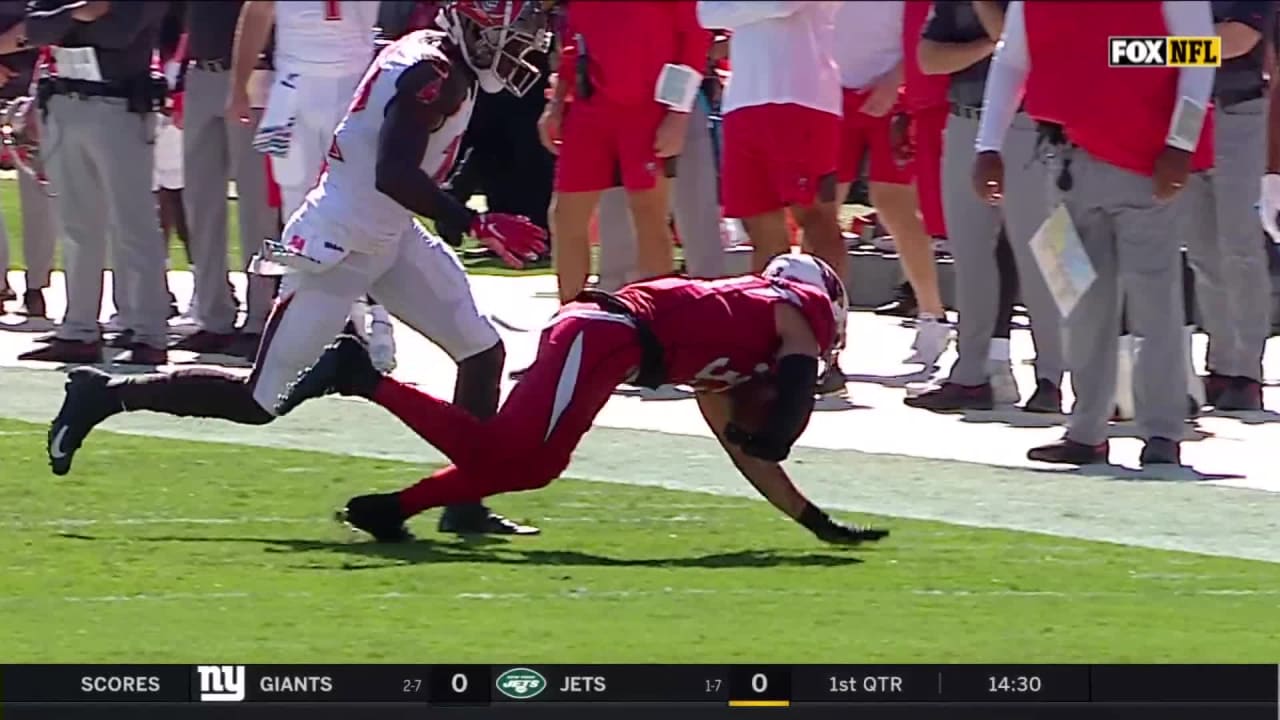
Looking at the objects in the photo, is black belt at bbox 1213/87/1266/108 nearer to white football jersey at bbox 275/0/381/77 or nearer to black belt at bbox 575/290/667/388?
white football jersey at bbox 275/0/381/77

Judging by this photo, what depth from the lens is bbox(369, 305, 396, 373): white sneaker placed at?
11.8 metres

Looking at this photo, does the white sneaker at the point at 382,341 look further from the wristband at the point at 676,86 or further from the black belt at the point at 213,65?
the wristband at the point at 676,86

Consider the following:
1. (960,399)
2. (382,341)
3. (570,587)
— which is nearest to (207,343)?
(382,341)

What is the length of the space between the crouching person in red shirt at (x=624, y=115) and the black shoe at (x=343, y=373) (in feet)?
11.5

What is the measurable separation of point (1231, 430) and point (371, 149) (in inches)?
144

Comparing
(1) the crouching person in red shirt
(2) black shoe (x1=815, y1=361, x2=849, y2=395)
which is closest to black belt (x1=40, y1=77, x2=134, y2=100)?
(1) the crouching person in red shirt

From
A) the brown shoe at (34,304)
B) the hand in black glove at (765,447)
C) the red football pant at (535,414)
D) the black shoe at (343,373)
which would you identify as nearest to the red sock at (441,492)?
the red football pant at (535,414)

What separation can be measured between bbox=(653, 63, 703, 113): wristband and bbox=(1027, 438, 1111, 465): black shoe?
223 centimetres

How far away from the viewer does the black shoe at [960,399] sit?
430 inches

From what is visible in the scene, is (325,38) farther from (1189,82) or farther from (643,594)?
(643,594)

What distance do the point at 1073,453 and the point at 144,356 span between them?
13.3ft

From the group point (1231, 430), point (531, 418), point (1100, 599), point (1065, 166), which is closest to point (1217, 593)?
point (1100, 599)
